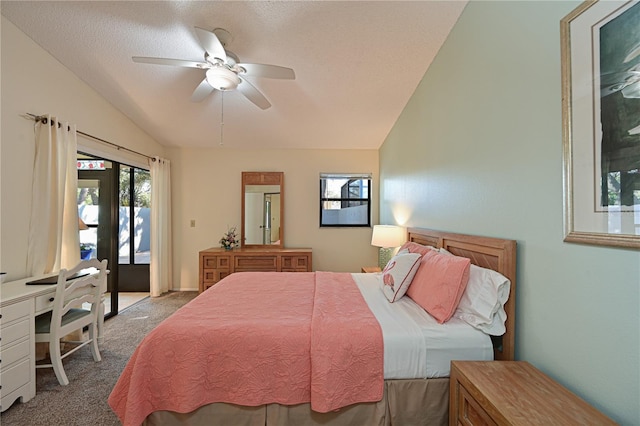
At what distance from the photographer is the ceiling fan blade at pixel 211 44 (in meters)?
1.68

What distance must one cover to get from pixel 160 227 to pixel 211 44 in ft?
10.4

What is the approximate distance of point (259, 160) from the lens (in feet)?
14.6

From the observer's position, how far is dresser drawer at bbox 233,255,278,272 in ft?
13.1

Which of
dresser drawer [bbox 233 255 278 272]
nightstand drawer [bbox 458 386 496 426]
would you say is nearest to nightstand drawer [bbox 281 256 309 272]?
dresser drawer [bbox 233 255 278 272]

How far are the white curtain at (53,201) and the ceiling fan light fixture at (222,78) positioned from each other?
60.3 inches

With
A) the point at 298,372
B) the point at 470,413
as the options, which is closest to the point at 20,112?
the point at 298,372

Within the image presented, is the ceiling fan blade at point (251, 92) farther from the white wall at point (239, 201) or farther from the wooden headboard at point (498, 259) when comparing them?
the wooden headboard at point (498, 259)

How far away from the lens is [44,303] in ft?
6.25

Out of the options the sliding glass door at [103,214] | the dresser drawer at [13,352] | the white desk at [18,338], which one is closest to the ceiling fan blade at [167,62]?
the white desk at [18,338]

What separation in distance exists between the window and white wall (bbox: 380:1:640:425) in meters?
2.27

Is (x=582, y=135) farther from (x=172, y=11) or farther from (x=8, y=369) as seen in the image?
(x=8, y=369)

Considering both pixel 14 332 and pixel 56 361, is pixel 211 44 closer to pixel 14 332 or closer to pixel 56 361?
pixel 14 332

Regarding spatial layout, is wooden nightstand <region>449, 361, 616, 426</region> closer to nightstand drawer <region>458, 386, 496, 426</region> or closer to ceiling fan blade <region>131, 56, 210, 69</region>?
nightstand drawer <region>458, 386, 496, 426</region>

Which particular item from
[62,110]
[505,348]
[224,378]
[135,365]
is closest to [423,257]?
[505,348]
